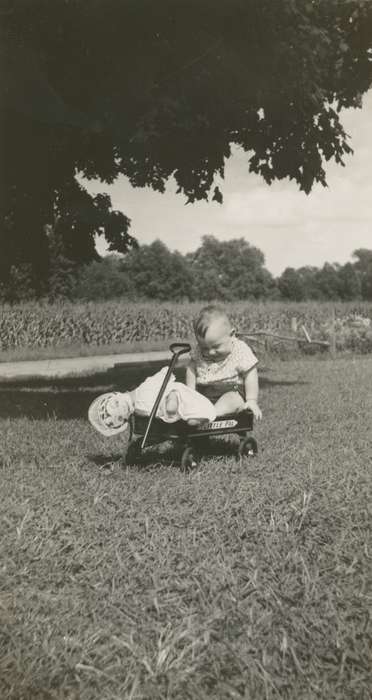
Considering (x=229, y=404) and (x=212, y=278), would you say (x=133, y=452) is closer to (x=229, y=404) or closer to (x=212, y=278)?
(x=229, y=404)

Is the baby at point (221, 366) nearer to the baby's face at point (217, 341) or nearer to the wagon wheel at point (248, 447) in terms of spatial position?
the baby's face at point (217, 341)

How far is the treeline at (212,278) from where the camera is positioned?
78.6 m

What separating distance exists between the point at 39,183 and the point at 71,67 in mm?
1571

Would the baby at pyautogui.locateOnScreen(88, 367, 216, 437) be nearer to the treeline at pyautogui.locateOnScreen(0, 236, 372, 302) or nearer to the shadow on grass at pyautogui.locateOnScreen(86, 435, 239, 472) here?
the shadow on grass at pyautogui.locateOnScreen(86, 435, 239, 472)

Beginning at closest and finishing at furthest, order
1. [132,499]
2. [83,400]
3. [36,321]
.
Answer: [132,499], [83,400], [36,321]

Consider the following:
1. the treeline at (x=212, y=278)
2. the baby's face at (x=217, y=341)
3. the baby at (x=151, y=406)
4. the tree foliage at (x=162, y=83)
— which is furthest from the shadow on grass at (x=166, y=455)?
the treeline at (x=212, y=278)

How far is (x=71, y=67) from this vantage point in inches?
310

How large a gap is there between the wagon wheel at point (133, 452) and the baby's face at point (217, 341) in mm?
912

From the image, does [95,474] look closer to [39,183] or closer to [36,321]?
[39,183]

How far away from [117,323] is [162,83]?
23.3m

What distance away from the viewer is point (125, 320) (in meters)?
31.0

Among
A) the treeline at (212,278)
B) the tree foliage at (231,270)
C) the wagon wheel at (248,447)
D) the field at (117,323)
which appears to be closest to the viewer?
the wagon wheel at (248,447)

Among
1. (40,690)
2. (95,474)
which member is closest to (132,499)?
(95,474)

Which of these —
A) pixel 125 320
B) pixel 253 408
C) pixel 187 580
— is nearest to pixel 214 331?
pixel 253 408
